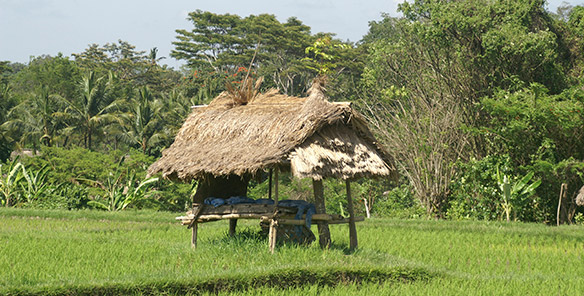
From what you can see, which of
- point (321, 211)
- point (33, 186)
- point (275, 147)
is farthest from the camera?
point (33, 186)

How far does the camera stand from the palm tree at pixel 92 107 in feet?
81.5

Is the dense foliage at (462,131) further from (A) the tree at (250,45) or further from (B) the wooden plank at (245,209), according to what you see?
(A) the tree at (250,45)

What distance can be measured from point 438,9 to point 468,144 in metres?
3.14

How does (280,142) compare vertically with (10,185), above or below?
above

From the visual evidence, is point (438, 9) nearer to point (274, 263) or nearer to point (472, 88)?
point (472, 88)

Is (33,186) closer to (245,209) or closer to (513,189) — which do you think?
(245,209)

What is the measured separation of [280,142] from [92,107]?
19.2m

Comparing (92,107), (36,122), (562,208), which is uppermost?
(92,107)

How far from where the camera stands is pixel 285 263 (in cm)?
705

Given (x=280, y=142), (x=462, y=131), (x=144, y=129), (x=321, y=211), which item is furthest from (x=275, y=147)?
(x=144, y=129)

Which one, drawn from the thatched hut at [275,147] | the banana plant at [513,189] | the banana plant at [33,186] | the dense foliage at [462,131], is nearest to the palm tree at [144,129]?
the dense foliage at [462,131]

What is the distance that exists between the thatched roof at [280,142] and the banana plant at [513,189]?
5.24m

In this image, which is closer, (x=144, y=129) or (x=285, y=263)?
(x=285, y=263)

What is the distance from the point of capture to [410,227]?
11789 millimetres
